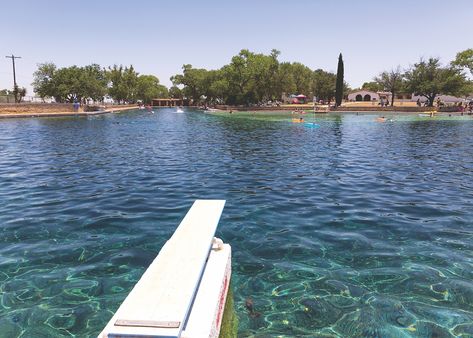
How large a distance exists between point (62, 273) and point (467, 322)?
23.4ft

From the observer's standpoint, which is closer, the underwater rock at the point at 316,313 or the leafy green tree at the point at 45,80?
the underwater rock at the point at 316,313

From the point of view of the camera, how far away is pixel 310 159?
839 inches

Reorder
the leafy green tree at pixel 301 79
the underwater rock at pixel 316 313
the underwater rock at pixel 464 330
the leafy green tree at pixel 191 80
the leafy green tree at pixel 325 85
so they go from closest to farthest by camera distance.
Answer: the underwater rock at pixel 464 330 → the underwater rock at pixel 316 313 → the leafy green tree at pixel 325 85 → the leafy green tree at pixel 301 79 → the leafy green tree at pixel 191 80

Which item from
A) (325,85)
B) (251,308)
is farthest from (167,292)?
(325,85)

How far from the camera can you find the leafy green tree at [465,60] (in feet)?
306

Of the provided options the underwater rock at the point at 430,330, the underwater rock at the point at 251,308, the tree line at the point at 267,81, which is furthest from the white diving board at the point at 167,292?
the tree line at the point at 267,81

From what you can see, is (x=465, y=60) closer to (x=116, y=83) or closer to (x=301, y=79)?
(x=301, y=79)

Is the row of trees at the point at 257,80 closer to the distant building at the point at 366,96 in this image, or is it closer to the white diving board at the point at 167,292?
the distant building at the point at 366,96

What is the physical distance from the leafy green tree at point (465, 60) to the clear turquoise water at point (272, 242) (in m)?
93.6

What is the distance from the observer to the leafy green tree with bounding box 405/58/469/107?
273 feet

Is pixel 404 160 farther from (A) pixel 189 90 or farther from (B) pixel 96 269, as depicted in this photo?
(A) pixel 189 90

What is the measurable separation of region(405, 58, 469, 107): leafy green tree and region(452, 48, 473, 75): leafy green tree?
330 inches

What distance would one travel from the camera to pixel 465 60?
9350 centimetres

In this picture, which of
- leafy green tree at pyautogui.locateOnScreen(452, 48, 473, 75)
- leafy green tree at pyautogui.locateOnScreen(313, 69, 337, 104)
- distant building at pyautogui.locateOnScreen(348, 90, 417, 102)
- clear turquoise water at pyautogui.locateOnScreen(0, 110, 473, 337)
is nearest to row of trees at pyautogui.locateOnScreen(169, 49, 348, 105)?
leafy green tree at pyautogui.locateOnScreen(313, 69, 337, 104)
